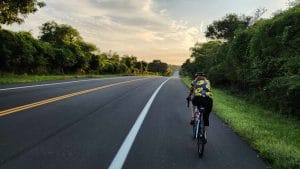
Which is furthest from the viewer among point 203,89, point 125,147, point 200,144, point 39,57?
point 39,57

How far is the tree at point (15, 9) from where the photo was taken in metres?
26.6

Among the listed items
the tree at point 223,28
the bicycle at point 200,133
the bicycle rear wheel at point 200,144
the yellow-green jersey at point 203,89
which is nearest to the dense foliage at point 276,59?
the yellow-green jersey at point 203,89

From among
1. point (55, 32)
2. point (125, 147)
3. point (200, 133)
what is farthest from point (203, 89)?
point (55, 32)

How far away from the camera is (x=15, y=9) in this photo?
27.4m

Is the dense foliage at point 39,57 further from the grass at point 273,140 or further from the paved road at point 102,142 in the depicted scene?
the grass at point 273,140

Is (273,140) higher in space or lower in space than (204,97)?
lower

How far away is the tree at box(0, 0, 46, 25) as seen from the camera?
1046 inches

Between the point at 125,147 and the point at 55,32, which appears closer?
the point at 125,147

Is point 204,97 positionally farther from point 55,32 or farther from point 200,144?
point 55,32

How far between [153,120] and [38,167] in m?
6.09

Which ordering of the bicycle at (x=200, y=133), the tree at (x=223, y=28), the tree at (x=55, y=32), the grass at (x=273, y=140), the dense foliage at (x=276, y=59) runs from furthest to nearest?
1. the tree at (x=55, y=32)
2. the tree at (x=223, y=28)
3. the dense foliage at (x=276, y=59)
4. the bicycle at (x=200, y=133)
5. the grass at (x=273, y=140)

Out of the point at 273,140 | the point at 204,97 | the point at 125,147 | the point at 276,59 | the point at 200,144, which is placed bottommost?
the point at 273,140

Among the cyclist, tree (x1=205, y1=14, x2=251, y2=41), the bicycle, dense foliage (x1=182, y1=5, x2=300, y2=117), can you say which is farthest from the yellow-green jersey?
tree (x1=205, y1=14, x2=251, y2=41)

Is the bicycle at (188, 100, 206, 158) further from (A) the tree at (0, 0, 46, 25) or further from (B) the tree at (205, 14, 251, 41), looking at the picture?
(B) the tree at (205, 14, 251, 41)
